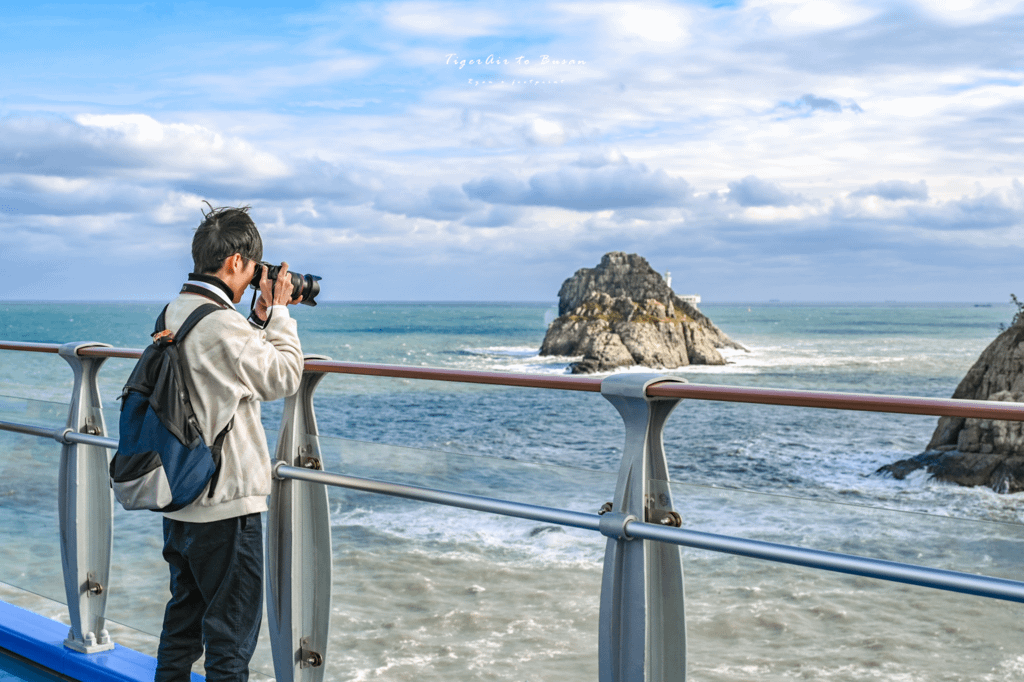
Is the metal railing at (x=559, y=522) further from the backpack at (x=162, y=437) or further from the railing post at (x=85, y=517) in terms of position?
the backpack at (x=162, y=437)

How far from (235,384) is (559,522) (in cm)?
77

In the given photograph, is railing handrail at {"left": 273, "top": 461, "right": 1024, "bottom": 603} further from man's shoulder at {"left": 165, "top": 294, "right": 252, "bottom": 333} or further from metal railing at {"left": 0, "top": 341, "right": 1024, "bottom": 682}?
man's shoulder at {"left": 165, "top": 294, "right": 252, "bottom": 333}

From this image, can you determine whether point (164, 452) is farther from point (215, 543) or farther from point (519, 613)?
point (519, 613)

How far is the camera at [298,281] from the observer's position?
208cm

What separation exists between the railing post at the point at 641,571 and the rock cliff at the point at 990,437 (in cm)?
1369

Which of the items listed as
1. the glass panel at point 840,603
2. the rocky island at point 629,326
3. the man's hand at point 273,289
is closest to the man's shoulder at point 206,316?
the man's hand at point 273,289

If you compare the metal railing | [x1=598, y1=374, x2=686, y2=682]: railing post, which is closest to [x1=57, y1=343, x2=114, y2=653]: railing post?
the metal railing

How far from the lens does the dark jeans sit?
205 cm

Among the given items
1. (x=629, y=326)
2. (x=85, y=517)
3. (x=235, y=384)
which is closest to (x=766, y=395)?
(x=235, y=384)

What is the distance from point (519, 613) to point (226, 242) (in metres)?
1.08

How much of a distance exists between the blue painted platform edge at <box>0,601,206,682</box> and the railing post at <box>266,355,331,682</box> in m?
0.46

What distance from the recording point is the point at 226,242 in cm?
201

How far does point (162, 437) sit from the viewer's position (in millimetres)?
1883

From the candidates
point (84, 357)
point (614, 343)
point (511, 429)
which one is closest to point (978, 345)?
point (614, 343)
